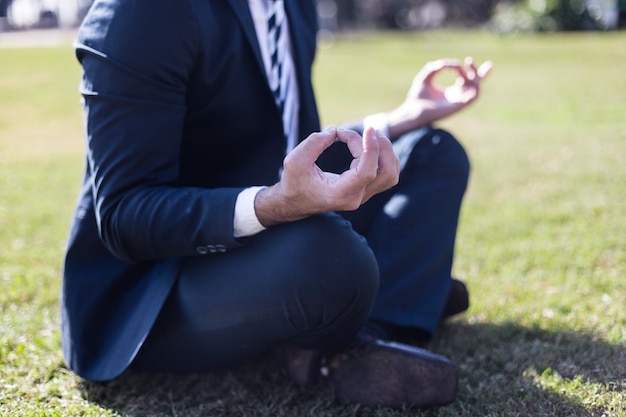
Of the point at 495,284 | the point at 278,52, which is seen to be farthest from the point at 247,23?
the point at 495,284

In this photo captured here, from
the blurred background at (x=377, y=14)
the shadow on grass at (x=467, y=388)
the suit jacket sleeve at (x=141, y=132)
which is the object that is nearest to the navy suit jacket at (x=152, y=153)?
the suit jacket sleeve at (x=141, y=132)

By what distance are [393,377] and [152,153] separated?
0.81 metres

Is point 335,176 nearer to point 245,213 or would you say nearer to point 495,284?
point 245,213

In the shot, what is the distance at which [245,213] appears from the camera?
1783mm

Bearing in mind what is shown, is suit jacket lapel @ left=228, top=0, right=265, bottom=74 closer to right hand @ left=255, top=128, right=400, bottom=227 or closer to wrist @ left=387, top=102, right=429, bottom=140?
right hand @ left=255, top=128, right=400, bottom=227

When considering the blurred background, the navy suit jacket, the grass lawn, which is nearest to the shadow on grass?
the grass lawn

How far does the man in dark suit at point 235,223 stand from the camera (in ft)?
5.90

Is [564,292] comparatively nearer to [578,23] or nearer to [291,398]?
[291,398]

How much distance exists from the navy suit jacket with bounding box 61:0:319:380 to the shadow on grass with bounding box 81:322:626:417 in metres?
0.17

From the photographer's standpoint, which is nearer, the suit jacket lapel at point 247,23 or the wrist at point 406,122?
the suit jacket lapel at point 247,23

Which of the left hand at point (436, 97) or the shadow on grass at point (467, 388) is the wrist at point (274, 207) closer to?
the shadow on grass at point (467, 388)

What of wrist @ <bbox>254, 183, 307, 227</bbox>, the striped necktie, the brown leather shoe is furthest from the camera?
the striped necktie

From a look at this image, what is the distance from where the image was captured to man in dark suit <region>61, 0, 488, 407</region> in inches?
70.7

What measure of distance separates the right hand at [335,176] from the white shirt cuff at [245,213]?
76mm
